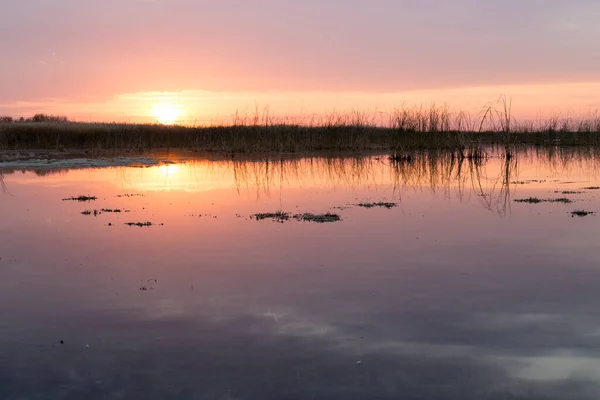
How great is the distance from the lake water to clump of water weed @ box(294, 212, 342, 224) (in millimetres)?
253

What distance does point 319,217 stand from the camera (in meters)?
11.9

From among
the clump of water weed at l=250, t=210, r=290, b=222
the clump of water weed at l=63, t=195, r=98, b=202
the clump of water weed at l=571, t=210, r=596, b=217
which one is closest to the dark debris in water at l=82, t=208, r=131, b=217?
the clump of water weed at l=63, t=195, r=98, b=202

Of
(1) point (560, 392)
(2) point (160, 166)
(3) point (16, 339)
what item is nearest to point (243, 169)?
(2) point (160, 166)

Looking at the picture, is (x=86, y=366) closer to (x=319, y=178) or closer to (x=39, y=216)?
(x=39, y=216)

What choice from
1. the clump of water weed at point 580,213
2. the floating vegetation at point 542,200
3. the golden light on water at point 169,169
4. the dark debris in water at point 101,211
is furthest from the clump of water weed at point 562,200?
the golden light on water at point 169,169

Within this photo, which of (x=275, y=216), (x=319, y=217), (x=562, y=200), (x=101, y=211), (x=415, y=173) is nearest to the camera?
(x=319, y=217)

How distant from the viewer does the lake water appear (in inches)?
177

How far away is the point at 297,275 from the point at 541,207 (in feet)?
24.8

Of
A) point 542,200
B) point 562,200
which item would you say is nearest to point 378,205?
point 542,200

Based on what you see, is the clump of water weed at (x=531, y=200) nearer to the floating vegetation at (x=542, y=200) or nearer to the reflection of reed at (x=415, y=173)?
the floating vegetation at (x=542, y=200)

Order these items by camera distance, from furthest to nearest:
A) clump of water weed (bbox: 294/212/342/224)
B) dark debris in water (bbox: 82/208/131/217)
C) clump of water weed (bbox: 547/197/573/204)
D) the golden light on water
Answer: the golden light on water
clump of water weed (bbox: 547/197/573/204)
dark debris in water (bbox: 82/208/131/217)
clump of water weed (bbox: 294/212/342/224)

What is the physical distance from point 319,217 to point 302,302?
5.66m

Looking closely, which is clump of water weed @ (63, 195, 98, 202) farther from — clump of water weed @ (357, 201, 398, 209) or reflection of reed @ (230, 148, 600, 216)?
clump of water weed @ (357, 201, 398, 209)

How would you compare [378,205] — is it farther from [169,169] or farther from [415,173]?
[169,169]
